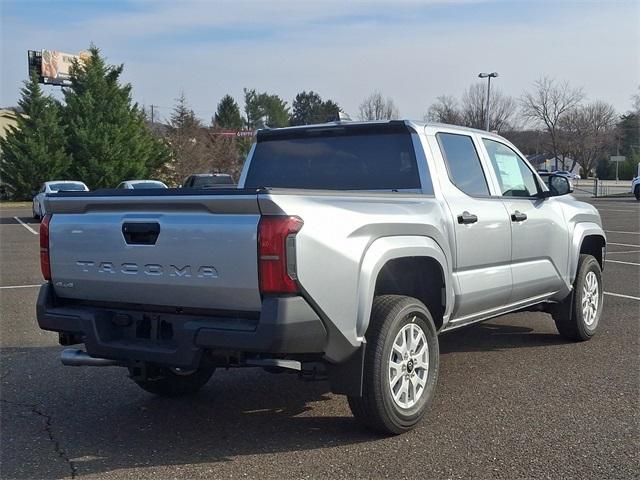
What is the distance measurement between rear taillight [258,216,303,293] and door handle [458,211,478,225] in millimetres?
1810

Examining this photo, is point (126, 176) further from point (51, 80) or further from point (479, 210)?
point (479, 210)

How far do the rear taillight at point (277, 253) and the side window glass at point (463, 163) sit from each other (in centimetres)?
203

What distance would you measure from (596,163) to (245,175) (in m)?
81.7

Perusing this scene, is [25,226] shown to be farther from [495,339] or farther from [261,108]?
[261,108]

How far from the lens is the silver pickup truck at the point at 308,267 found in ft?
12.8

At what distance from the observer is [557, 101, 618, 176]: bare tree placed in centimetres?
6894

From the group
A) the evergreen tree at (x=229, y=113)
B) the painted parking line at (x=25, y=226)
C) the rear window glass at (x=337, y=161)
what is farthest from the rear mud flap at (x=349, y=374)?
the evergreen tree at (x=229, y=113)

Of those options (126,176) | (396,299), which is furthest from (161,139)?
(396,299)

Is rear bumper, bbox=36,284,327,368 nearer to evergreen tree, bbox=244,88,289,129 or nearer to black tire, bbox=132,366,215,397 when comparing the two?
black tire, bbox=132,366,215,397

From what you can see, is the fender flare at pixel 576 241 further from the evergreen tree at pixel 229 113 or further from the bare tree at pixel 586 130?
the evergreen tree at pixel 229 113

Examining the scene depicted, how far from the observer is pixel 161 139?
44.9 m

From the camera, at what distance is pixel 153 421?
4930 mm

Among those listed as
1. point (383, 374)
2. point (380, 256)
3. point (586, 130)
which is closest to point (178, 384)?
point (383, 374)

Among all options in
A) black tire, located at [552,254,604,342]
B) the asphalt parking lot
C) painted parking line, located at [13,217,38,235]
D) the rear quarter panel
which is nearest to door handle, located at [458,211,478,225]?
the rear quarter panel
